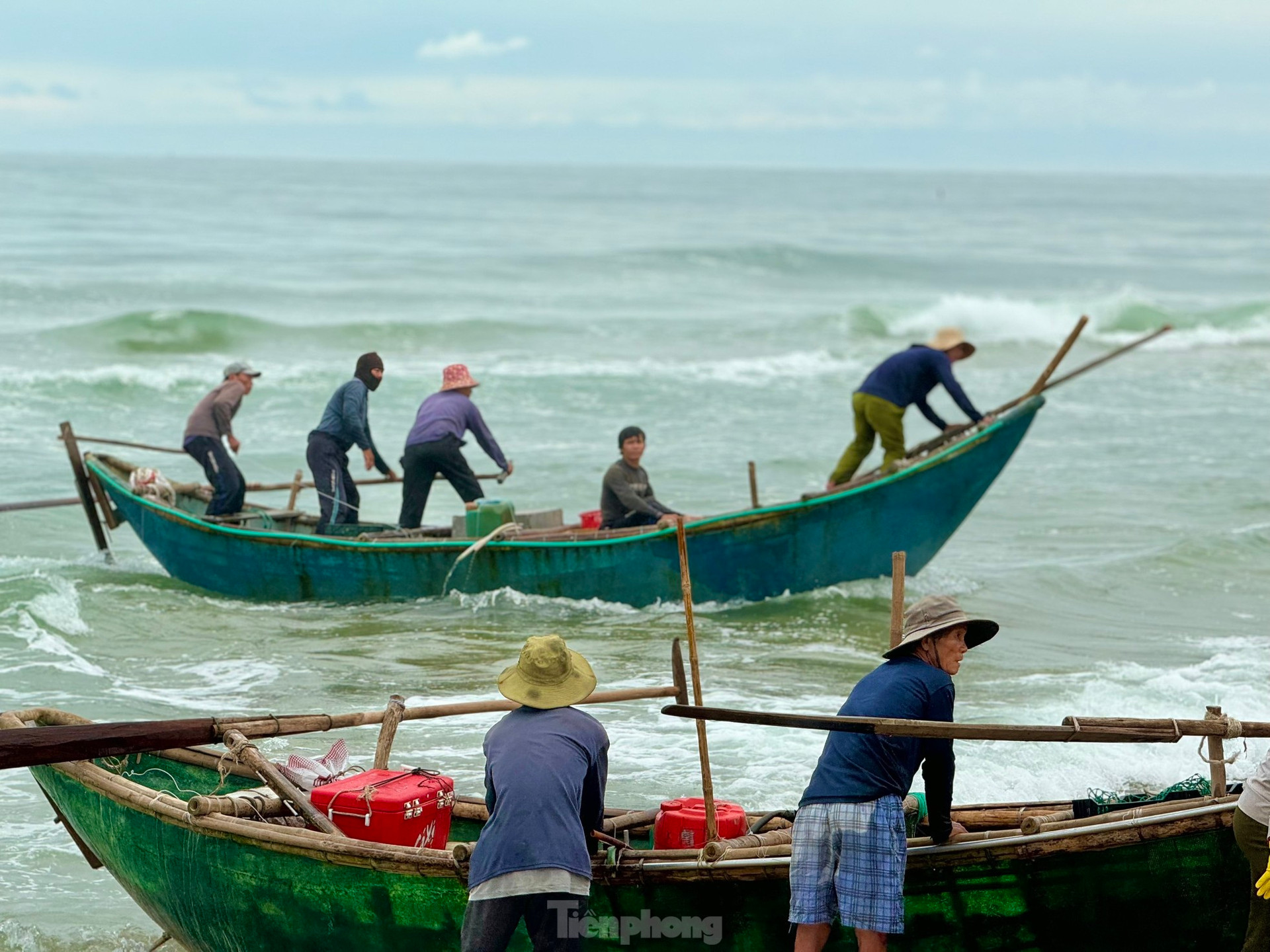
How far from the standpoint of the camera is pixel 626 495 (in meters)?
10.4

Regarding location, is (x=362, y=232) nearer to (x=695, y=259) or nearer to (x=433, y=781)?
(x=695, y=259)

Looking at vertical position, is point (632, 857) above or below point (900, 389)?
below

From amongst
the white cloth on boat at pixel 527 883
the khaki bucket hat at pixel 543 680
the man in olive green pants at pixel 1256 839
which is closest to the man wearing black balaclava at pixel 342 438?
the khaki bucket hat at pixel 543 680

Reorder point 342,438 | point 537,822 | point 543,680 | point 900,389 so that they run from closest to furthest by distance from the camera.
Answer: point 537,822
point 543,680
point 342,438
point 900,389

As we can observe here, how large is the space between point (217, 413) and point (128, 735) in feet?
22.9

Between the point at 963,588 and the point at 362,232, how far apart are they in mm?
46700

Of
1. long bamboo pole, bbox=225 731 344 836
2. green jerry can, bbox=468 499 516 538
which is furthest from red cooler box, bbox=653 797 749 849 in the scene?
green jerry can, bbox=468 499 516 538

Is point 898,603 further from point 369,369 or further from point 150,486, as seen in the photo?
point 150,486

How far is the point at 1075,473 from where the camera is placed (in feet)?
60.1

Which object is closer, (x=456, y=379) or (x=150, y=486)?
(x=456, y=379)

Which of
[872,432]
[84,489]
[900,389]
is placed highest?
[900,389]

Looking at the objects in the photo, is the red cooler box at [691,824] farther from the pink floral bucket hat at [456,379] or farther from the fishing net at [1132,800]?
the pink floral bucket hat at [456,379]

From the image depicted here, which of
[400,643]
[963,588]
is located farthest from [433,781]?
[963,588]

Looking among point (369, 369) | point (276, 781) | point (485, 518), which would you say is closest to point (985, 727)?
point (276, 781)
